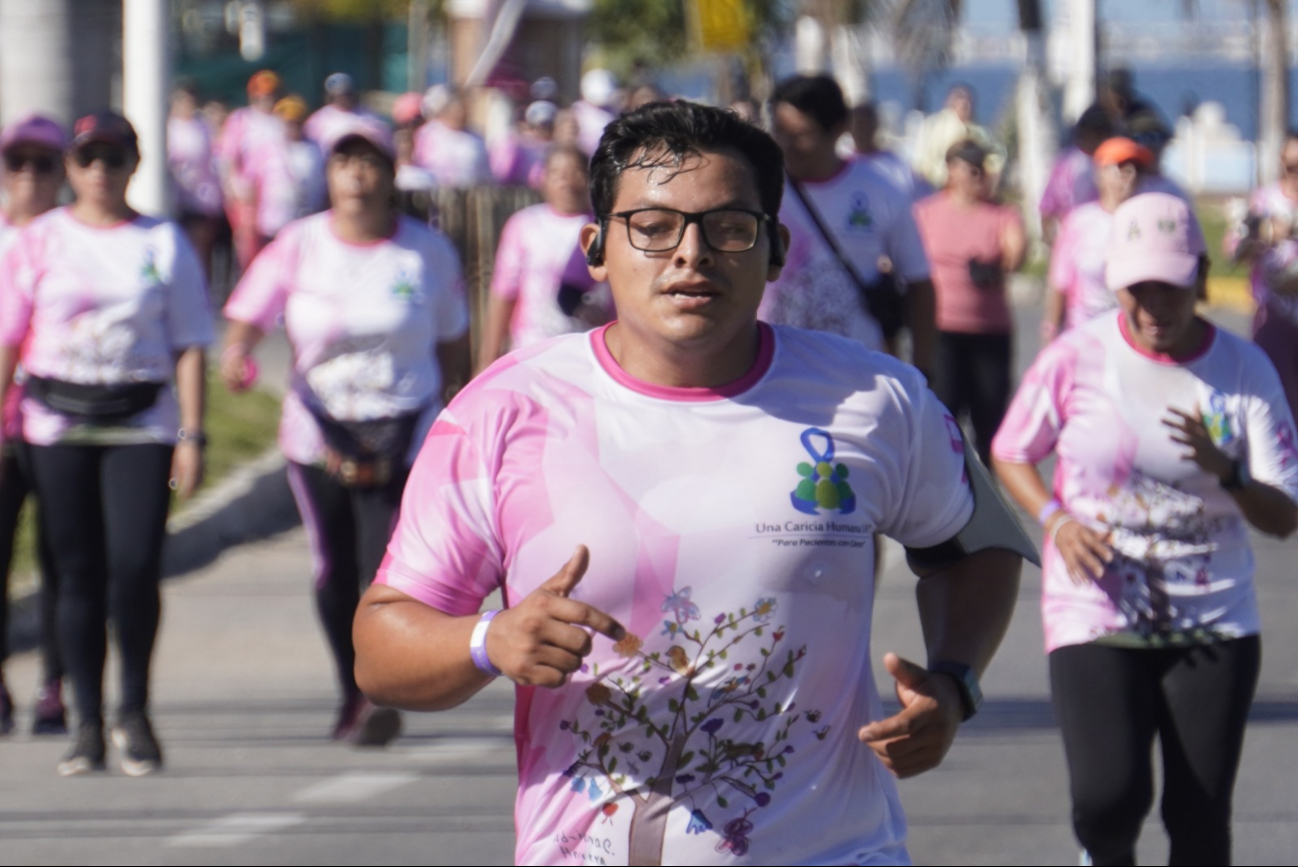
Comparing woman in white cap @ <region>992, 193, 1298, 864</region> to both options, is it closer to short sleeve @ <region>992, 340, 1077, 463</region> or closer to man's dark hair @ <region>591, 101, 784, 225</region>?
short sleeve @ <region>992, 340, 1077, 463</region>

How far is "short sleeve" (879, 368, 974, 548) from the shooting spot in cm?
353

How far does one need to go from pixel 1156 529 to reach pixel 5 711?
4.40 m

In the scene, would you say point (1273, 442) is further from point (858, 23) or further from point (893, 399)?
point (858, 23)

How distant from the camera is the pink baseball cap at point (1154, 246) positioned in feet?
17.3

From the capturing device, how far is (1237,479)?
521cm

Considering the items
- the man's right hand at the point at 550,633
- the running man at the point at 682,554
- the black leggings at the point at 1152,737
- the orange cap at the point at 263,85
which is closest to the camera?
the man's right hand at the point at 550,633

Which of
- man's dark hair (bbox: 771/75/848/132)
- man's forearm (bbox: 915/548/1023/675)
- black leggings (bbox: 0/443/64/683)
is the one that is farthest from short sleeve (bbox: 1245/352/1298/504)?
black leggings (bbox: 0/443/64/683)

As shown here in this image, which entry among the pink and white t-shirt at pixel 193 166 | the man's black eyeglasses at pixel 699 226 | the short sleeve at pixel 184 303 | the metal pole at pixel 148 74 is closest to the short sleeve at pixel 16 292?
the short sleeve at pixel 184 303

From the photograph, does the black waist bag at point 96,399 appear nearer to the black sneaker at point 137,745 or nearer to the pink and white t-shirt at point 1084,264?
the black sneaker at point 137,745

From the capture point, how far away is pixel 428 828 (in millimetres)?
6836

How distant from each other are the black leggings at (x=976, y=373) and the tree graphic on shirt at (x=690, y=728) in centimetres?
839

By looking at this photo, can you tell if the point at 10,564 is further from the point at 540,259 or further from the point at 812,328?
the point at 812,328

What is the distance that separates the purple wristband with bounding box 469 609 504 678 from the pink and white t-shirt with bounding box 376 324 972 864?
7.3 inches

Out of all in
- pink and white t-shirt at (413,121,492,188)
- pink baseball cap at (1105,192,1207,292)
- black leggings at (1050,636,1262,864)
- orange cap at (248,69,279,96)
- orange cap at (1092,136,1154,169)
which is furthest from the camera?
orange cap at (248,69,279,96)
